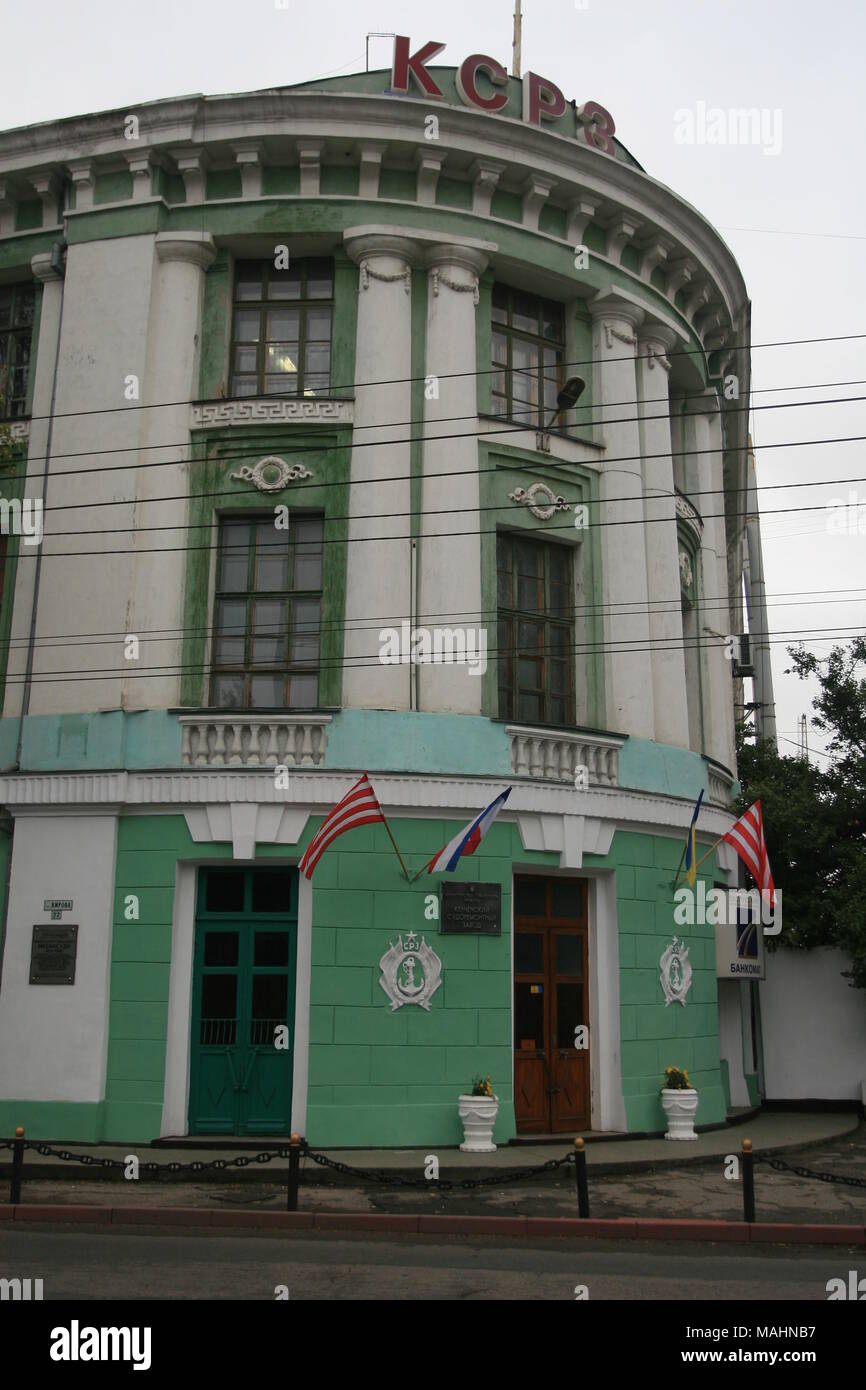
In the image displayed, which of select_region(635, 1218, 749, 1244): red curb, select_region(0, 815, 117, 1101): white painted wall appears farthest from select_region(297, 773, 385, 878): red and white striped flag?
select_region(635, 1218, 749, 1244): red curb

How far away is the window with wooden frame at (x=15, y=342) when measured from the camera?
2017cm

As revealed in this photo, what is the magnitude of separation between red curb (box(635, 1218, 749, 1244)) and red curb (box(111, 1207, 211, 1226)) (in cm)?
421

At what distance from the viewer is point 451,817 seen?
57.9ft

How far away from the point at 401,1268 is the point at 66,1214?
400 cm

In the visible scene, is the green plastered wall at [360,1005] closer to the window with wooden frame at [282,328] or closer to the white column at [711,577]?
the white column at [711,577]

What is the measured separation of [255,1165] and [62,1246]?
3.93 metres

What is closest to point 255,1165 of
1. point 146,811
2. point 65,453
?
point 146,811

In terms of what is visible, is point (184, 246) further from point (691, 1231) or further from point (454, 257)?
point (691, 1231)

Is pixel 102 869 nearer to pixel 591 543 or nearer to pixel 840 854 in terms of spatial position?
pixel 591 543

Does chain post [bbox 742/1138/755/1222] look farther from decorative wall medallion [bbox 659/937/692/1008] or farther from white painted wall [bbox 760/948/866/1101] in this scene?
white painted wall [bbox 760/948/866/1101]

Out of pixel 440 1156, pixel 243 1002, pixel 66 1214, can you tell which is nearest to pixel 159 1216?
pixel 66 1214

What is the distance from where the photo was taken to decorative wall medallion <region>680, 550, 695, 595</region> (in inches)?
888

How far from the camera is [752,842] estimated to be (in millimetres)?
18703

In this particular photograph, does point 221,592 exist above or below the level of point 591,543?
below
